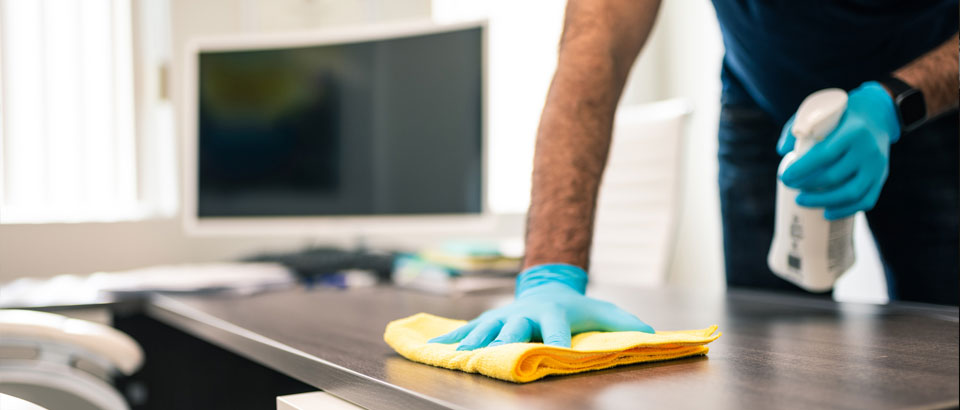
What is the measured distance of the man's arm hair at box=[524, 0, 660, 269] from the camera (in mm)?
834

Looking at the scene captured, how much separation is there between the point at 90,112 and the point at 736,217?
2.14 m

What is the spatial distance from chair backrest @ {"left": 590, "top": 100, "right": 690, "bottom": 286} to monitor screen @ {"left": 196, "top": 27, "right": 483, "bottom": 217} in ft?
1.73

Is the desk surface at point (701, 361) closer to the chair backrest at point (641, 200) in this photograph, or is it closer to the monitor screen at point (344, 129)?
the monitor screen at point (344, 129)

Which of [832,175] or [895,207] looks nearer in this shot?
[832,175]

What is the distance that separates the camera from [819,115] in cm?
76

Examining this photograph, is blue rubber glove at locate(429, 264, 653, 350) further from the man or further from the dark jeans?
the dark jeans

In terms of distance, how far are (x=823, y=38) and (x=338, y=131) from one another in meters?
1.16

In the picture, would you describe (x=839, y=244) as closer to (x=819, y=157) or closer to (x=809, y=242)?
(x=809, y=242)

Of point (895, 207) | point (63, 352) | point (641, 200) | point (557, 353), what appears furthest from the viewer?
point (641, 200)

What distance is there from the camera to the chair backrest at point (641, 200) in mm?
2070

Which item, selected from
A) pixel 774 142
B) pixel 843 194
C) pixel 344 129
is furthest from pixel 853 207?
pixel 344 129

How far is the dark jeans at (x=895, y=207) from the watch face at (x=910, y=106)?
0.30 meters

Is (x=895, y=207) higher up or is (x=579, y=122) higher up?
(x=579, y=122)

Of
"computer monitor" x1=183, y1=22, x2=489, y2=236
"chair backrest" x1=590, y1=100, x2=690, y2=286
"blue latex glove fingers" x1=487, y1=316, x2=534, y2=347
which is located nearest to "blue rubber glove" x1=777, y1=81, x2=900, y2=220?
"blue latex glove fingers" x1=487, y1=316, x2=534, y2=347
